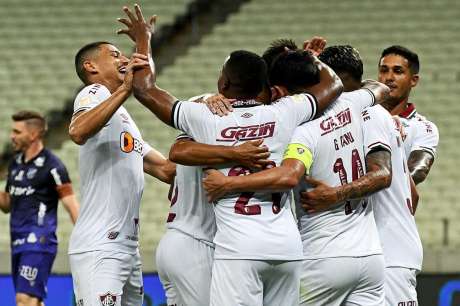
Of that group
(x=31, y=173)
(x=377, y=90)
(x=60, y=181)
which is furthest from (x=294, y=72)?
(x=31, y=173)

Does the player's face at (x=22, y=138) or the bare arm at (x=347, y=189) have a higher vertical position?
the player's face at (x=22, y=138)

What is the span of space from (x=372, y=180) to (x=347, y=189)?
16 cm

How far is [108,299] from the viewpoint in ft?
18.3

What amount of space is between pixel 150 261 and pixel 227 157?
5247mm

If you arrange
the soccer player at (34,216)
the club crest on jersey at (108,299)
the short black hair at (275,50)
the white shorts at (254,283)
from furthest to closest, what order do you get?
the soccer player at (34,216)
the short black hair at (275,50)
the club crest on jersey at (108,299)
the white shorts at (254,283)

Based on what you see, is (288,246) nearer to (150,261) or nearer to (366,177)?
(366,177)

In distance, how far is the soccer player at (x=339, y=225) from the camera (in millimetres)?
5121

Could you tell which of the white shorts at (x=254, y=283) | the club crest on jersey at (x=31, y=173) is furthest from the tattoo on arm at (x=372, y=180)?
the club crest on jersey at (x=31, y=173)

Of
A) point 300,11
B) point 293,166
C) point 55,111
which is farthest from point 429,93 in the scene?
point 293,166

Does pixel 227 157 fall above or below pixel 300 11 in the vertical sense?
below

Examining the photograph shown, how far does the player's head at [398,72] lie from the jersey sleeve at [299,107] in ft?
6.11

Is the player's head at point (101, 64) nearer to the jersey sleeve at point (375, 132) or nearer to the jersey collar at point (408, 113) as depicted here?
the jersey sleeve at point (375, 132)

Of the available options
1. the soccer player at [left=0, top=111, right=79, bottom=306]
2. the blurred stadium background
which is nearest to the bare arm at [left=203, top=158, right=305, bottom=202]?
the soccer player at [left=0, top=111, right=79, bottom=306]

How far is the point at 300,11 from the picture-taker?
15820mm
